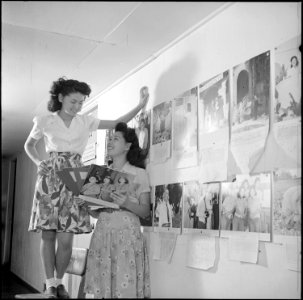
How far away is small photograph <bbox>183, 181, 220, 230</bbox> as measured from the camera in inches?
69.6

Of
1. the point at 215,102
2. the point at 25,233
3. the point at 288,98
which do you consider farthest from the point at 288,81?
the point at 25,233

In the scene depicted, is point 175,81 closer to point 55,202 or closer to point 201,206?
point 201,206

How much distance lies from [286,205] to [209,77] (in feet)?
1.54

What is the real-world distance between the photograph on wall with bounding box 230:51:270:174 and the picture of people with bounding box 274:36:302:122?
0.03m

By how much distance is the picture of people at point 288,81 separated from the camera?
1639 millimetres

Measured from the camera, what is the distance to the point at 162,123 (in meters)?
1.71

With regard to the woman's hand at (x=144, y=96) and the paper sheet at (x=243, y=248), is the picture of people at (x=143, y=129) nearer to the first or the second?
the woman's hand at (x=144, y=96)

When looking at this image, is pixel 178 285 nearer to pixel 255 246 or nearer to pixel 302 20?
pixel 255 246

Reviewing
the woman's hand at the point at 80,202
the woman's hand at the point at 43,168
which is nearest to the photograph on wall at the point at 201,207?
the woman's hand at the point at 80,202

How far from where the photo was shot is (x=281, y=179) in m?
1.65

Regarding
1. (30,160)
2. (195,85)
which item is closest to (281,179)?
(195,85)

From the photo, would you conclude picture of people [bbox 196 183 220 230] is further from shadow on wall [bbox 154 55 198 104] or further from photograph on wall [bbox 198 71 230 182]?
shadow on wall [bbox 154 55 198 104]

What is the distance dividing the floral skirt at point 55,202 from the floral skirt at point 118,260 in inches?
Answer: 4.6

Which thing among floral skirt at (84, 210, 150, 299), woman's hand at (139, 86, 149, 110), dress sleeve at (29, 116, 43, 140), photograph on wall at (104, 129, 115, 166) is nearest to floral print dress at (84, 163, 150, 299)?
floral skirt at (84, 210, 150, 299)
